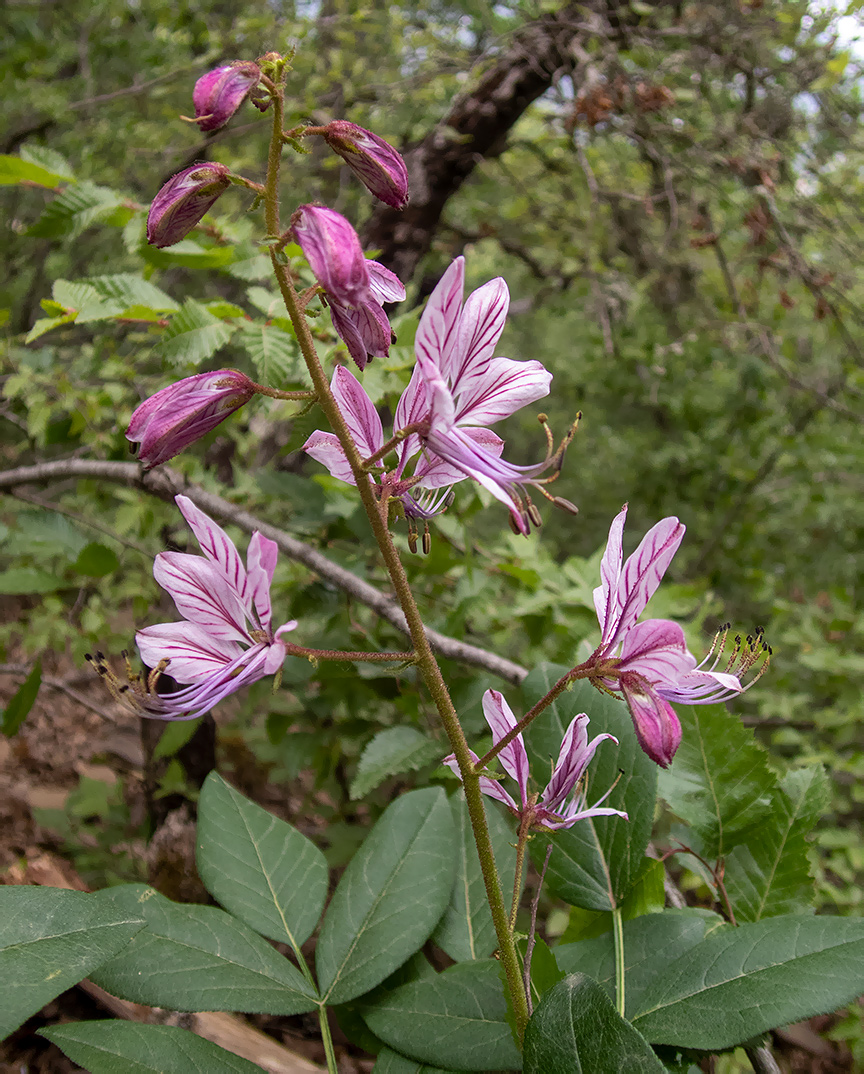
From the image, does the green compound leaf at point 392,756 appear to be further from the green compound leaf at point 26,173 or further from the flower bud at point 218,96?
the green compound leaf at point 26,173

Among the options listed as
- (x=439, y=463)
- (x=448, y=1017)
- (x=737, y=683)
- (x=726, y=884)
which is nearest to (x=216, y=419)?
(x=439, y=463)

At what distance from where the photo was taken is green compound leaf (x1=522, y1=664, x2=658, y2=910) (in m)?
0.94

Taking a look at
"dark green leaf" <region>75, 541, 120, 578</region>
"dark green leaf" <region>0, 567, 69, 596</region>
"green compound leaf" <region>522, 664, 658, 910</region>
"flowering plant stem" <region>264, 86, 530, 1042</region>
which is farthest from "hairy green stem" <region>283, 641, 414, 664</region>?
"dark green leaf" <region>0, 567, 69, 596</region>

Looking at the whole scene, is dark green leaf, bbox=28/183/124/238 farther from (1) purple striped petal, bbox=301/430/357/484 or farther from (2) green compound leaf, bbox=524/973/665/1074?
(2) green compound leaf, bbox=524/973/665/1074

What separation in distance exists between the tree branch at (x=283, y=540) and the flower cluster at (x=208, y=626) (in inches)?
21.7

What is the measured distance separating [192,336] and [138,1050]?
106 centimetres

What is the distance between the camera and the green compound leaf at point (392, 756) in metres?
1.27

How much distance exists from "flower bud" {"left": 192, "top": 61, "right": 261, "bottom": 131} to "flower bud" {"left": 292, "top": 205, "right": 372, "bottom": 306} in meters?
0.12

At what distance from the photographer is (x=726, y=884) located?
1.06m

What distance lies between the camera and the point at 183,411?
707 millimetres

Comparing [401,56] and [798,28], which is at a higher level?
[798,28]

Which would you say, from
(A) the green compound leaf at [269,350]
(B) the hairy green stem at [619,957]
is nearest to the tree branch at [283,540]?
(A) the green compound leaf at [269,350]

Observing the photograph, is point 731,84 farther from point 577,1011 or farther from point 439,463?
point 577,1011

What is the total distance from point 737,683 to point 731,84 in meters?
4.32
